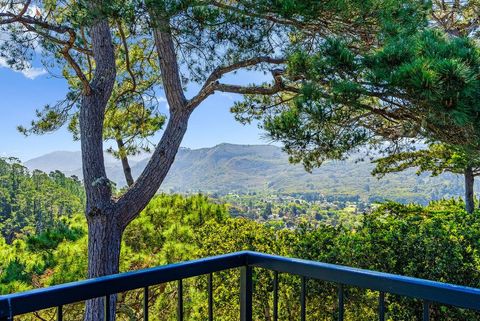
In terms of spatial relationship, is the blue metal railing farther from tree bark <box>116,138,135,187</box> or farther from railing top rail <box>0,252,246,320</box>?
tree bark <box>116,138,135,187</box>

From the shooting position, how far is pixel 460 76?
2.10 meters

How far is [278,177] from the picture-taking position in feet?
37.2

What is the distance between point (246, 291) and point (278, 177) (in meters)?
9.67

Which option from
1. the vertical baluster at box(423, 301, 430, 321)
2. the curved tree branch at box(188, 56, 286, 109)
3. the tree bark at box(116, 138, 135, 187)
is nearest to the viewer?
the vertical baluster at box(423, 301, 430, 321)

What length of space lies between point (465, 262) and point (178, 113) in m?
3.25

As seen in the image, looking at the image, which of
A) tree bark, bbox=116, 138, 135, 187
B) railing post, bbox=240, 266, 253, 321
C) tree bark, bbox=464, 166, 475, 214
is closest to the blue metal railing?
railing post, bbox=240, 266, 253, 321

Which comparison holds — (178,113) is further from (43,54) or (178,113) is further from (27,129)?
(27,129)

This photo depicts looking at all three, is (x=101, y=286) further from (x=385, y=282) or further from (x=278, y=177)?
(x=278, y=177)

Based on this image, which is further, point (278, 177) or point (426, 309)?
point (278, 177)

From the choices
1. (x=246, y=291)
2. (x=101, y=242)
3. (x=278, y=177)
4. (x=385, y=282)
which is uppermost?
(x=278, y=177)

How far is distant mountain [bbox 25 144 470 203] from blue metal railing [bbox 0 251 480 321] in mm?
3042

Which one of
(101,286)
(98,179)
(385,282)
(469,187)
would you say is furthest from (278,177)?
(101,286)

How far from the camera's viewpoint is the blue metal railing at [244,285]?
1.10 metres

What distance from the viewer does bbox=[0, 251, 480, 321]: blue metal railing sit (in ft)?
3.61
